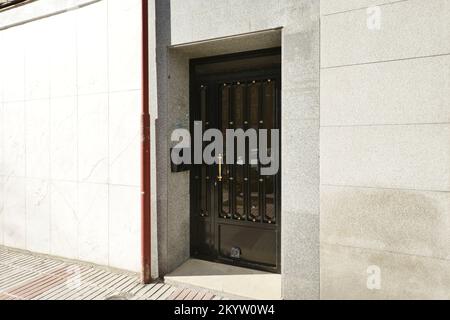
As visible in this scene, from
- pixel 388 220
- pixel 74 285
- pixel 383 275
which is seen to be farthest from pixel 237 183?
pixel 74 285

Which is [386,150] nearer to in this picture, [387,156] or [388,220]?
[387,156]

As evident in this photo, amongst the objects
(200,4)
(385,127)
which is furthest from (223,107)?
(385,127)

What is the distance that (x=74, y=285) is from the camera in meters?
4.12

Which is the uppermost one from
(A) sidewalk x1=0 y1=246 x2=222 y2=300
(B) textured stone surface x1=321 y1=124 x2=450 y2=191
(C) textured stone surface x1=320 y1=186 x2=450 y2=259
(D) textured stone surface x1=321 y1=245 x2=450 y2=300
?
(B) textured stone surface x1=321 y1=124 x2=450 y2=191

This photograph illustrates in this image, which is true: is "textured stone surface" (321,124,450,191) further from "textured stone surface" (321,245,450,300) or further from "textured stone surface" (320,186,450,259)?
"textured stone surface" (321,245,450,300)

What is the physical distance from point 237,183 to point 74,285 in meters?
2.76

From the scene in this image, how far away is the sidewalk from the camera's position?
3.81 m

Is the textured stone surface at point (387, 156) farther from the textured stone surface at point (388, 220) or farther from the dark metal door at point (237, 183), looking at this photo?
the dark metal door at point (237, 183)

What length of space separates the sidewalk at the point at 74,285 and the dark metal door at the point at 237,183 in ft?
3.22

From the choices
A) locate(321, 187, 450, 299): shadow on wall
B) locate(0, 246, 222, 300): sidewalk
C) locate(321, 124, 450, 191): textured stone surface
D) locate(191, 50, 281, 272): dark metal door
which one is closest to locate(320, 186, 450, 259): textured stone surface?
locate(321, 187, 450, 299): shadow on wall

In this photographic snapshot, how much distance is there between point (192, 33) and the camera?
3.98 m

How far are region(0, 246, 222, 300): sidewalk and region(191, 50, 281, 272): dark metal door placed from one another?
982 millimetres

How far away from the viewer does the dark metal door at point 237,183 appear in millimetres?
4336
